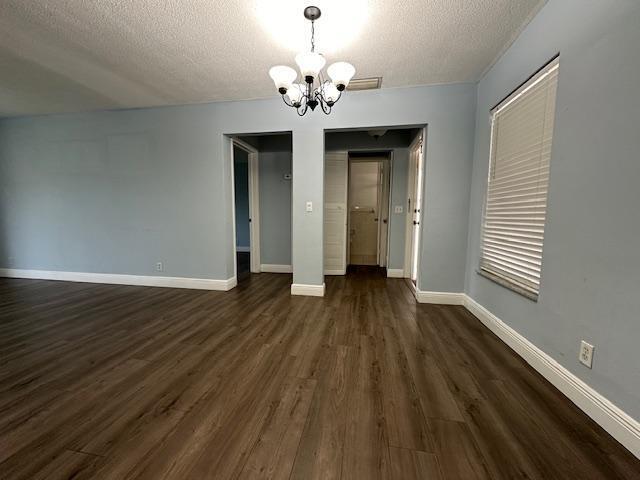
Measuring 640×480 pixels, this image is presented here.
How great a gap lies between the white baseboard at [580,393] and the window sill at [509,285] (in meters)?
0.32

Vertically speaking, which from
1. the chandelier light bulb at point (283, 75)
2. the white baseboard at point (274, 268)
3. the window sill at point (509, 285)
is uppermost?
the chandelier light bulb at point (283, 75)

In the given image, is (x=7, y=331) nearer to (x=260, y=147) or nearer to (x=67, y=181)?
(x=67, y=181)

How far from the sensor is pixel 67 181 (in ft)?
11.4

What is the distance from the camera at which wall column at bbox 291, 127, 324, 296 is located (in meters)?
2.92

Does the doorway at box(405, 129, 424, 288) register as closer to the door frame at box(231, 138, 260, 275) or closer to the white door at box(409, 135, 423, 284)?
the white door at box(409, 135, 423, 284)

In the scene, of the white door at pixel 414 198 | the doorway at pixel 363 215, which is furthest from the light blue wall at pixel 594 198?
the doorway at pixel 363 215

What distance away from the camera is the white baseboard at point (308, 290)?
3088 millimetres

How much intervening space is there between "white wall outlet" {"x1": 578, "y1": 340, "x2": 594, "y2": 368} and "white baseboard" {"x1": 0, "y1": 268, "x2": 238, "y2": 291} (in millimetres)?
3391

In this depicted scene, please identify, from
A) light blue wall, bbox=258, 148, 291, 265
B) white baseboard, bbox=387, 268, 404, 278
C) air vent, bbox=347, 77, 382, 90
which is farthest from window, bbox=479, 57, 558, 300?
light blue wall, bbox=258, 148, 291, 265

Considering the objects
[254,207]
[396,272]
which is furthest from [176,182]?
[396,272]

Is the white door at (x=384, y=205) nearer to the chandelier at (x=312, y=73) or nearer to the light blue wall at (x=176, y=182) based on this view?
the light blue wall at (x=176, y=182)

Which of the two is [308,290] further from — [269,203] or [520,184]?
[520,184]

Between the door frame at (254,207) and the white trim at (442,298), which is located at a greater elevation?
the door frame at (254,207)

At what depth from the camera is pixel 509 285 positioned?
191 cm
